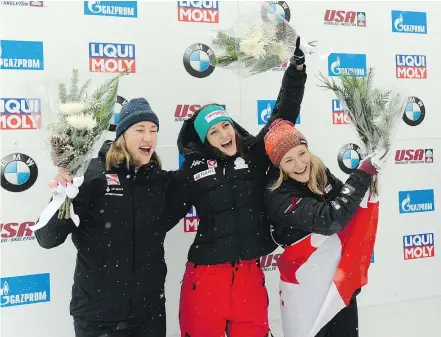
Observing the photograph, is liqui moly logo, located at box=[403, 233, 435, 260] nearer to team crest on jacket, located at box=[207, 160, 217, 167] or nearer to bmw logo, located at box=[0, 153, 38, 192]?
team crest on jacket, located at box=[207, 160, 217, 167]

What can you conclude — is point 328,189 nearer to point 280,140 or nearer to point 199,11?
point 280,140

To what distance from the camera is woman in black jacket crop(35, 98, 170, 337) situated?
205 cm

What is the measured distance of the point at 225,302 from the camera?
224 cm

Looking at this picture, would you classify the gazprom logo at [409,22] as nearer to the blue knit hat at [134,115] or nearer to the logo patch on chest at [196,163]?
the logo patch on chest at [196,163]

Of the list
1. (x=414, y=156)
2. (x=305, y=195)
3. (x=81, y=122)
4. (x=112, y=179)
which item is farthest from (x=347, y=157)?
(x=81, y=122)

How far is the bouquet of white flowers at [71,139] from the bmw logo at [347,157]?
6.54ft

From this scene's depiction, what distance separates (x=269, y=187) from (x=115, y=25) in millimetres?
1509

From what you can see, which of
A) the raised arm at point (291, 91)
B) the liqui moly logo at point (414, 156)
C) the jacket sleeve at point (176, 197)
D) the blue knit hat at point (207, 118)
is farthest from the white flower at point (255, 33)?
the liqui moly logo at point (414, 156)

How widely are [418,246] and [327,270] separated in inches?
64.1

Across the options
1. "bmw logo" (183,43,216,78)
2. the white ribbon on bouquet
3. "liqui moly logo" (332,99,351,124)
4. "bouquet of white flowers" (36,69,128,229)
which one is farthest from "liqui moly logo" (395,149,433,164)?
the white ribbon on bouquet

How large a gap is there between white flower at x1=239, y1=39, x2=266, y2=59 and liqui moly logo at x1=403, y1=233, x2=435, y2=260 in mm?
2085

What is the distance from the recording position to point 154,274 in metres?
2.16

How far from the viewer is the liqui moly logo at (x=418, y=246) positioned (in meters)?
3.52

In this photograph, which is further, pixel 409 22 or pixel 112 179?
pixel 409 22
